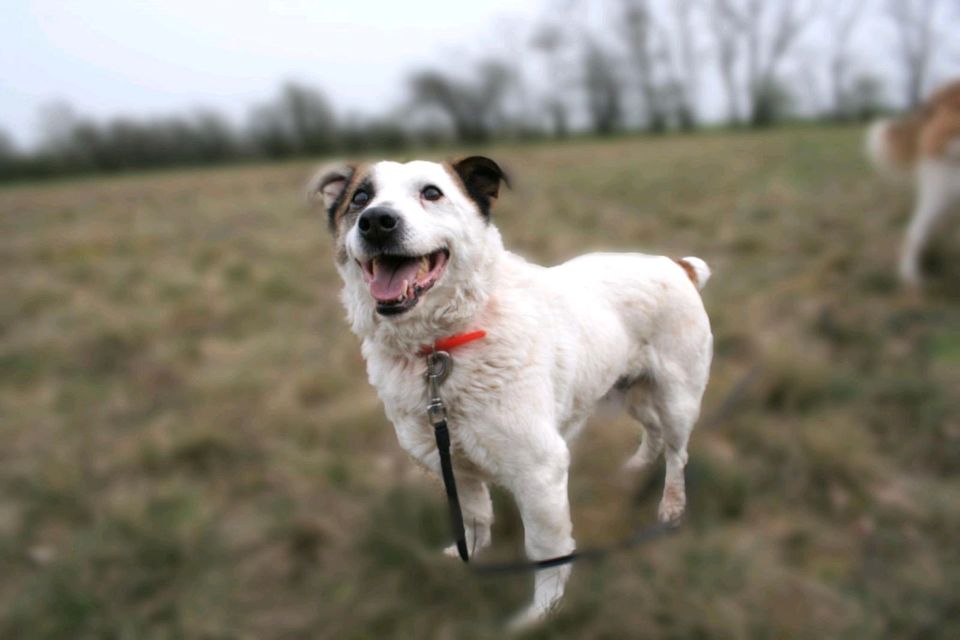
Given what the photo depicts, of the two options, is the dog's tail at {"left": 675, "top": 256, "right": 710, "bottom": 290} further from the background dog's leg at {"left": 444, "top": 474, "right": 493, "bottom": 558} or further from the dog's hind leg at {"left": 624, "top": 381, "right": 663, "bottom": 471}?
the background dog's leg at {"left": 444, "top": 474, "right": 493, "bottom": 558}

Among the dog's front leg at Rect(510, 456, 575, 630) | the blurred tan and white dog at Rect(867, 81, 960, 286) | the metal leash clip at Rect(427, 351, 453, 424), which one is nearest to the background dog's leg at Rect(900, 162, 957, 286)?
the blurred tan and white dog at Rect(867, 81, 960, 286)

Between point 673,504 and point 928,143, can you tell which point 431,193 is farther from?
point 928,143

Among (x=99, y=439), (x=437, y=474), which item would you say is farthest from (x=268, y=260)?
(x=437, y=474)

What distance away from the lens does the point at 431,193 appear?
104 cm

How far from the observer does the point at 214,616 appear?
1196cm

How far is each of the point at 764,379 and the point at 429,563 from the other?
24.6 feet

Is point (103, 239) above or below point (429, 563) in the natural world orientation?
Answer: above

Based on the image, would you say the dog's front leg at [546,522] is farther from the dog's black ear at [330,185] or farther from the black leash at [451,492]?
the dog's black ear at [330,185]

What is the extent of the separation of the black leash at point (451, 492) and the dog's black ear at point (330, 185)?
297 mm

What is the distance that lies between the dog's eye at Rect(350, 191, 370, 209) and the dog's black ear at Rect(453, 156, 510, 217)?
165 mm

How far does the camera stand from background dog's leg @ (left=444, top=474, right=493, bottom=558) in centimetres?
104

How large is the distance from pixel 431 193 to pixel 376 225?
0.62ft

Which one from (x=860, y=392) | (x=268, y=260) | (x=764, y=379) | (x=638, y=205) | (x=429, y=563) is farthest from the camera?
(x=268, y=260)

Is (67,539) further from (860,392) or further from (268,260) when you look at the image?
(860,392)
